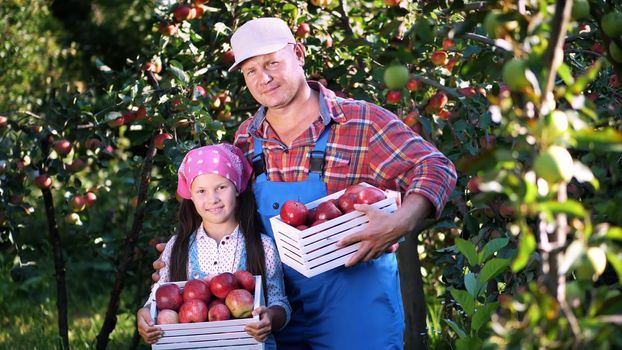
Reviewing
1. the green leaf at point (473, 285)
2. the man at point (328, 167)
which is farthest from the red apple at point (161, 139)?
the green leaf at point (473, 285)

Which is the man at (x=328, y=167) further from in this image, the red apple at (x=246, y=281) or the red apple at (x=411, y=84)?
the red apple at (x=411, y=84)

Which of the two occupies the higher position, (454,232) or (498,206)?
(498,206)

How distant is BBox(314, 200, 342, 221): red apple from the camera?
2.89 metres

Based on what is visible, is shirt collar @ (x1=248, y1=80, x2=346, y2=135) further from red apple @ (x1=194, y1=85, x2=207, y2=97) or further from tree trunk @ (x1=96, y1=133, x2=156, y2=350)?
tree trunk @ (x1=96, y1=133, x2=156, y2=350)

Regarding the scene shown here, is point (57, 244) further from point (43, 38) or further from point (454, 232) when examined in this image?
point (43, 38)

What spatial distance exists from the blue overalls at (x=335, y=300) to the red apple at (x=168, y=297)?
1.21ft

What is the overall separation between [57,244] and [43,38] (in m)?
2.25

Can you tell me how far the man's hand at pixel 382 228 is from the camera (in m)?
2.85

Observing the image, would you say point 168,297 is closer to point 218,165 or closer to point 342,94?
point 218,165

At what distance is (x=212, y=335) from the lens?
279 cm

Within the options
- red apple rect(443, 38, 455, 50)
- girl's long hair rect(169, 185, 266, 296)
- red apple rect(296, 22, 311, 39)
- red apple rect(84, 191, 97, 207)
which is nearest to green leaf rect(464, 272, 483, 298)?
girl's long hair rect(169, 185, 266, 296)

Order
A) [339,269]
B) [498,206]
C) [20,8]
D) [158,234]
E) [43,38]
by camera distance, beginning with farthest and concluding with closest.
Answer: [43,38], [20,8], [158,234], [498,206], [339,269]

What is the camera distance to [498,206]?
135 inches

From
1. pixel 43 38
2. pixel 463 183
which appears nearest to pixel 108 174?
pixel 43 38
